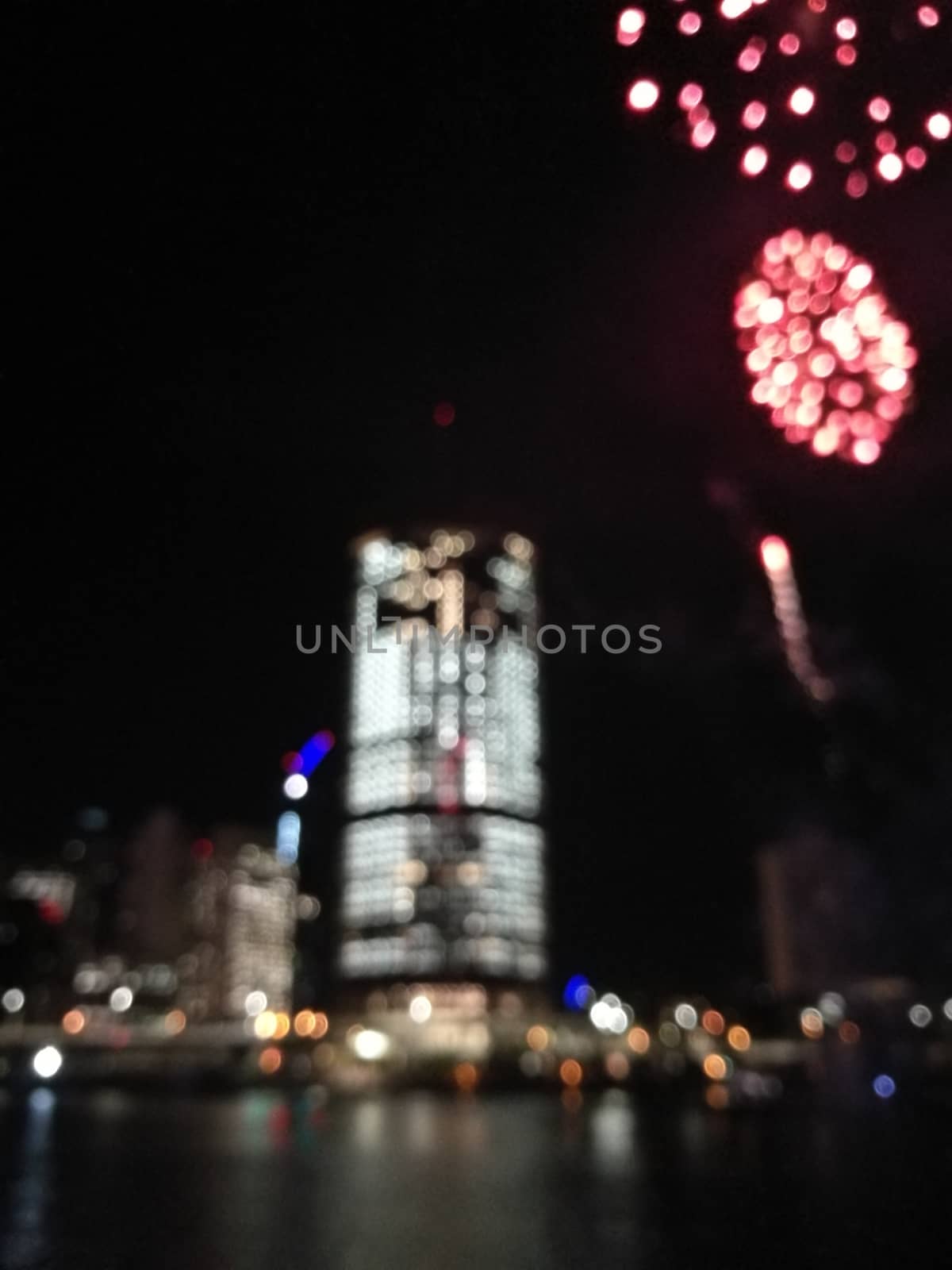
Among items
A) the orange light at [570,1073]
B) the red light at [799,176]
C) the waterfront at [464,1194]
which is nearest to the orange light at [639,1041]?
the orange light at [570,1073]

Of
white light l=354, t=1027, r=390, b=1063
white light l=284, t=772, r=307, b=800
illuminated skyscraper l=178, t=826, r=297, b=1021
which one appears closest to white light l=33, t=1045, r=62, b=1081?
white light l=354, t=1027, r=390, b=1063

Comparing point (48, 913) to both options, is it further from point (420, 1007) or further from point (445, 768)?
point (445, 768)

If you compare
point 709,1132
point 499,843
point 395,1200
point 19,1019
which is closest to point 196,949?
point 499,843

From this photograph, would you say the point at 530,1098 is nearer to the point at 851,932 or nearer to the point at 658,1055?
the point at 851,932

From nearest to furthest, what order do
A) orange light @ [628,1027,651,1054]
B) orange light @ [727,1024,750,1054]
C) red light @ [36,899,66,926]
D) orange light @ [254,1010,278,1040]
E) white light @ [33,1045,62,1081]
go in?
white light @ [33,1045,62,1081], red light @ [36,899,66,926], orange light @ [727,1024,750,1054], orange light @ [254,1010,278,1040], orange light @ [628,1027,651,1054]

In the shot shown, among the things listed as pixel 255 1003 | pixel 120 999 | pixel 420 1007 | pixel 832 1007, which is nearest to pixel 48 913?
pixel 832 1007

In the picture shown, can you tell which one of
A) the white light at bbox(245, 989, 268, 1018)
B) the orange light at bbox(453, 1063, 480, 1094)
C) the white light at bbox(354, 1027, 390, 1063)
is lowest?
the orange light at bbox(453, 1063, 480, 1094)

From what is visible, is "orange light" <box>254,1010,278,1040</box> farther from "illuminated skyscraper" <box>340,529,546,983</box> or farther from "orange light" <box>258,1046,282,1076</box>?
"illuminated skyscraper" <box>340,529,546,983</box>

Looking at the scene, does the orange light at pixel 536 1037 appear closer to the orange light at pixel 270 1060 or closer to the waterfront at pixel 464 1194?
the orange light at pixel 270 1060
